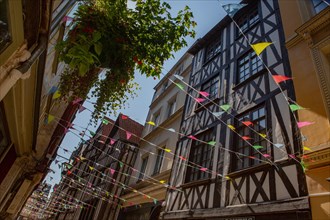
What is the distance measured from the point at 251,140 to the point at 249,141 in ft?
0.20

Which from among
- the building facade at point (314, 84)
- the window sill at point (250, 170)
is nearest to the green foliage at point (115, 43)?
the building facade at point (314, 84)

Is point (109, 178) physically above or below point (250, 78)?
below

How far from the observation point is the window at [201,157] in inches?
299

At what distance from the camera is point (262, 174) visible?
17.8 ft

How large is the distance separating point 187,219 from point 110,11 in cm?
643

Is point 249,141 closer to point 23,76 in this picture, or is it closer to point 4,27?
point 23,76

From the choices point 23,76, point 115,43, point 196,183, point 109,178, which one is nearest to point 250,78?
point 196,183

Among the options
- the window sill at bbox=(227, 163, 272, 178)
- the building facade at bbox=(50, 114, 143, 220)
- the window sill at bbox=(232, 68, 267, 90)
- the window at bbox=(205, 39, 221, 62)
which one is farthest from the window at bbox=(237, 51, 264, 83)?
the building facade at bbox=(50, 114, 143, 220)

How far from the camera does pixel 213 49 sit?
37.1 ft

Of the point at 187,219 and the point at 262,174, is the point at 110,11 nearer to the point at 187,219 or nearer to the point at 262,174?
the point at 262,174

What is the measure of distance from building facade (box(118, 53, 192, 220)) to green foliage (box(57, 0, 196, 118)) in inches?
175

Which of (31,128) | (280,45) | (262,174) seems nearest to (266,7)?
(280,45)

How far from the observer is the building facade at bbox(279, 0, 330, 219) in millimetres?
4133

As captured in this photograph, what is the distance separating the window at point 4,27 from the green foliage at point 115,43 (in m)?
0.47
